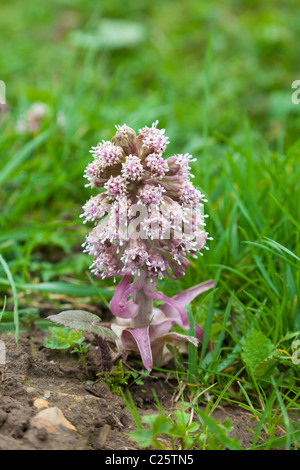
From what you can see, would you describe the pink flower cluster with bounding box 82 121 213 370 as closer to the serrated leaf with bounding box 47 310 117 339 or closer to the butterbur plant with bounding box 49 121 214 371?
the butterbur plant with bounding box 49 121 214 371

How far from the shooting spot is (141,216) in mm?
2117

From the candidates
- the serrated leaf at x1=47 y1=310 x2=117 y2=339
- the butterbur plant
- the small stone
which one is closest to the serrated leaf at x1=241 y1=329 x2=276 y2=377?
the butterbur plant

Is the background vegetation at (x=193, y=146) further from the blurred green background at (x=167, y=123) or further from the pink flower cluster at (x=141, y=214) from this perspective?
the pink flower cluster at (x=141, y=214)

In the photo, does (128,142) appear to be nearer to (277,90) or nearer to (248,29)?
(277,90)

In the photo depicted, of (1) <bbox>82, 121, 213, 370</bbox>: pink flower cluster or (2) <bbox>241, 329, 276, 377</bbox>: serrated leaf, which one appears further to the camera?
(2) <bbox>241, 329, 276, 377</bbox>: serrated leaf

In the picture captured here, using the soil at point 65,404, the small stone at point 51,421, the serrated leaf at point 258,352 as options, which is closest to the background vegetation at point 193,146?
the serrated leaf at point 258,352

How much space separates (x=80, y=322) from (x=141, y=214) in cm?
51

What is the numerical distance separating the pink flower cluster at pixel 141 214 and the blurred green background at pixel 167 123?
0.32m

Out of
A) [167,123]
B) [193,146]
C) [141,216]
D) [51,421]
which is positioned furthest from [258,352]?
[167,123]

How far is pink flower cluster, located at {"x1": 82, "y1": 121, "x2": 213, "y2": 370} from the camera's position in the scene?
6.82 ft

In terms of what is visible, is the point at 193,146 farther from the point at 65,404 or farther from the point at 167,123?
the point at 65,404

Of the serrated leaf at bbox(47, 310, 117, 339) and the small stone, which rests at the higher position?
the serrated leaf at bbox(47, 310, 117, 339)

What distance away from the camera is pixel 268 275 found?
8.52 feet

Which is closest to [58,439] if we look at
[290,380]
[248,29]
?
[290,380]
